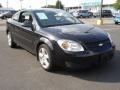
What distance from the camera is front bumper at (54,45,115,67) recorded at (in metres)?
5.35

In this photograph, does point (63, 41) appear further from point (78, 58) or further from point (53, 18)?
point (53, 18)

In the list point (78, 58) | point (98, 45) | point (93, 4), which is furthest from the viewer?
point (93, 4)

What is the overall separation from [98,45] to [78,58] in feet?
1.95

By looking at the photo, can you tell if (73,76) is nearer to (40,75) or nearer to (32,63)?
(40,75)

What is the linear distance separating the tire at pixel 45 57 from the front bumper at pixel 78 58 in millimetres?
198

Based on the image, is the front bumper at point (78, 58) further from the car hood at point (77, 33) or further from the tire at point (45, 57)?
the car hood at point (77, 33)

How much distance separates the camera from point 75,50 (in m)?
5.40

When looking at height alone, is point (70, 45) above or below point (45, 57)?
above

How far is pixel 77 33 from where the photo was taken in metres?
5.74

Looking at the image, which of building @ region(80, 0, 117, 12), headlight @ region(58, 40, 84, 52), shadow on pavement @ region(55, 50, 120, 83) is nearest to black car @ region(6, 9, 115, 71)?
headlight @ region(58, 40, 84, 52)

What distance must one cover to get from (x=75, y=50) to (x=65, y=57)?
10.7 inches

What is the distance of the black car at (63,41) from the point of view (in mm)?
5410

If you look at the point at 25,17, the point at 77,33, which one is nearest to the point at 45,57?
the point at 77,33

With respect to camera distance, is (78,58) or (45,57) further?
(45,57)
